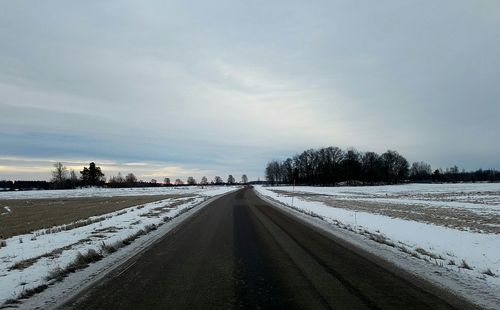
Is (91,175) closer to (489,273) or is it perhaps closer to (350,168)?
(350,168)

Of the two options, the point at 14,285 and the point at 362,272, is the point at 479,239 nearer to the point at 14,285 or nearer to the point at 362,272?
the point at 362,272

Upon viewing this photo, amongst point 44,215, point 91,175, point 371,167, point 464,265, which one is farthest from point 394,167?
point 464,265

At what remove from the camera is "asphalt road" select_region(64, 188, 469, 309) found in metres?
6.41

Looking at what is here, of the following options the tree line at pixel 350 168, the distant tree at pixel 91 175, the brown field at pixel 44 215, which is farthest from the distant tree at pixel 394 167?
the brown field at pixel 44 215

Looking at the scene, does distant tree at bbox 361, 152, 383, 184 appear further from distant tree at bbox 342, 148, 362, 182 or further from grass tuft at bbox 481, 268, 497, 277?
grass tuft at bbox 481, 268, 497, 277

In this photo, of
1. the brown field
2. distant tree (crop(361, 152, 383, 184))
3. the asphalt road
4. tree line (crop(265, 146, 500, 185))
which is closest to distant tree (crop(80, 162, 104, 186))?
tree line (crop(265, 146, 500, 185))

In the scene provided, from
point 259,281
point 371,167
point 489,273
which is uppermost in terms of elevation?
point 371,167

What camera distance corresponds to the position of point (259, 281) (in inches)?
309

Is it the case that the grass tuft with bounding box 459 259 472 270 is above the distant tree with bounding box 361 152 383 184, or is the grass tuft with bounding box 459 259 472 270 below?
below

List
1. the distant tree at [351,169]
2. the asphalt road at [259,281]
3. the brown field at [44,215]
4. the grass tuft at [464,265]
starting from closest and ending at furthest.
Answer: the asphalt road at [259,281]
the grass tuft at [464,265]
the brown field at [44,215]
the distant tree at [351,169]

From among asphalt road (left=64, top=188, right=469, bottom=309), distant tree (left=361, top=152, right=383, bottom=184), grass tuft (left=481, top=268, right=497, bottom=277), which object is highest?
distant tree (left=361, top=152, right=383, bottom=184)

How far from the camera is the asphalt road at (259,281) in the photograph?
21.0 feet

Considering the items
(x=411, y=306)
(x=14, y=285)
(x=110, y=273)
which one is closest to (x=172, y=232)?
(x=110, y=273)

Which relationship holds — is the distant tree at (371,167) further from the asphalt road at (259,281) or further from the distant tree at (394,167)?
the asphalt road at (259,281)
